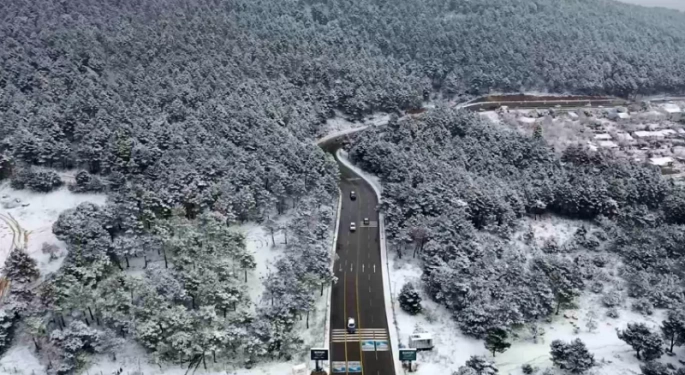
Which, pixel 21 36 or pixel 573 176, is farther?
pixel 21 36

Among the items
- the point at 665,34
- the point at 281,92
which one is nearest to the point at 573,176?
the point at 281,92

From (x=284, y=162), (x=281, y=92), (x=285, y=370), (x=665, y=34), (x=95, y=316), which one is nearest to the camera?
(x=285, y=370)

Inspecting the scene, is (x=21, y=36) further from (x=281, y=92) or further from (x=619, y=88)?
(x=619, y=88)

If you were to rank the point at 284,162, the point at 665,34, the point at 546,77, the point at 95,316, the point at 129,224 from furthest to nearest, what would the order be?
the point at 665,34 < the point at 546,77 < the point at 284,162 < the point at 129,224 < the point at 95,316

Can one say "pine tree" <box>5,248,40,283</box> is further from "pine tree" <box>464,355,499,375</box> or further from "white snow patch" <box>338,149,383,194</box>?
"white snow patch" <box>338,149,383,194</box>

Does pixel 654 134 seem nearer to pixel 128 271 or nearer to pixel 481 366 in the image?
pixel 481 366

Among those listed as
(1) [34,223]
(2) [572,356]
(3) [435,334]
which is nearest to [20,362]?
(1) [34,223]

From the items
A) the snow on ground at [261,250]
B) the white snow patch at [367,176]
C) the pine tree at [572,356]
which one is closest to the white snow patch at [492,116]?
the white snow patch at [367,176]

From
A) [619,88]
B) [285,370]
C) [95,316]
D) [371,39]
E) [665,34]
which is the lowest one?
[285,370]
